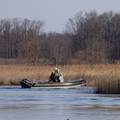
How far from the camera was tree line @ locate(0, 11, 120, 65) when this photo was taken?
88.9 m

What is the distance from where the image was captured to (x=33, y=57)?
270ft

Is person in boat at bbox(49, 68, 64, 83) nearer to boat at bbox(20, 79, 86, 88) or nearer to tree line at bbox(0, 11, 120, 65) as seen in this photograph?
boat at bbox(20, 79, 86, 88)

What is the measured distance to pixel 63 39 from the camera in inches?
4082

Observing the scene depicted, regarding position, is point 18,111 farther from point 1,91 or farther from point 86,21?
point 86,21

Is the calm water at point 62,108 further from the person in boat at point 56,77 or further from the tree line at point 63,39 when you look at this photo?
the tree line at point 63,39

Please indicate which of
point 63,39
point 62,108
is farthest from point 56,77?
point 63,39

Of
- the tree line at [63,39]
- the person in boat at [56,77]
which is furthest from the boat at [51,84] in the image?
the tree line at [63,39]

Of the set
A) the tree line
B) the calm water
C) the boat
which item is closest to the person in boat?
the boat

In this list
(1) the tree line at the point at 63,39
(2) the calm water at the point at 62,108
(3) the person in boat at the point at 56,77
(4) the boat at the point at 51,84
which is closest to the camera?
(2) the calm water at the point at 62,108

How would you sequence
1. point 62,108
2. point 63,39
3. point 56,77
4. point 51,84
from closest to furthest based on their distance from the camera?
point 62,108 → point 51,84 → point 56,77 → point 63,39

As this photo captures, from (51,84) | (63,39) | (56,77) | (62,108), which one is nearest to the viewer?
(62,108)

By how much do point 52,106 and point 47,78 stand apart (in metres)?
18.7

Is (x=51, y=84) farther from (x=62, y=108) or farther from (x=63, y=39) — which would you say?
(x=63, y=39)

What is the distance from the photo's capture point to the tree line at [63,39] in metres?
88.9
